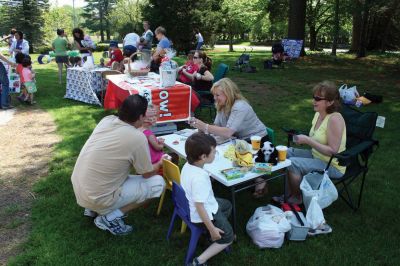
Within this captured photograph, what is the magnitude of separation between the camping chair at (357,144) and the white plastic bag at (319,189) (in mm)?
199

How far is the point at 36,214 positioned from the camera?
353cm

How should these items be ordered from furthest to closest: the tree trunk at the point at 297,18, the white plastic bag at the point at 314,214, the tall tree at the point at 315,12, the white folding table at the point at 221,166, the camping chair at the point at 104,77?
the tall tree at the point at 315,12
the tree trunk at the point at 297,18
the camping chair at the point at 104,77
the white plastic bag at the point at 314,214
the white folding table at the point at 221,166

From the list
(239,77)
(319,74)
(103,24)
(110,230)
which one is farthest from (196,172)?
(103,24)

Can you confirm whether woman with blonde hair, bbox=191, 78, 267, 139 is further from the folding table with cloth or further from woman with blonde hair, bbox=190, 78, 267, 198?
the folding table with cloth

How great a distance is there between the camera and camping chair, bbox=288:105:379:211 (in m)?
3.31

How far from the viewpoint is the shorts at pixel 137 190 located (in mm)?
3023

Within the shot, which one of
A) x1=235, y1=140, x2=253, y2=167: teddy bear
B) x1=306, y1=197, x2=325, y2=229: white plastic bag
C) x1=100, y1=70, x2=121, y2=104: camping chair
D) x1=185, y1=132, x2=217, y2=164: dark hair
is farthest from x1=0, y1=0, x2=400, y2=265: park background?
x1=185, y1=132, x2=217, y2=164: dark hair

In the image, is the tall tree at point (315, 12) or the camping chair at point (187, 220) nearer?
the camping chair at point (187, 220)

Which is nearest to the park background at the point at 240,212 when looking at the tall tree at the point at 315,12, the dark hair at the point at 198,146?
the dark hair at the point at 198,146

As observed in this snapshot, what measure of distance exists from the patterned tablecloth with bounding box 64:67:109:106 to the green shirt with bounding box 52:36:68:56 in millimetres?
2481

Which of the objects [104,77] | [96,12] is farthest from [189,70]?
[96,12]

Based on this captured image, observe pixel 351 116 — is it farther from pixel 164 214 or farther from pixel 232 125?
pixel 164 214

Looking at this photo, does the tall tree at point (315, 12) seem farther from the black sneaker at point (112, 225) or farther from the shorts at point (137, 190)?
the black sneaker at point (112, 225)

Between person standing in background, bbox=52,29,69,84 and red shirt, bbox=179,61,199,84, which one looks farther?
person standing in background, bbox=52,29,69,84
